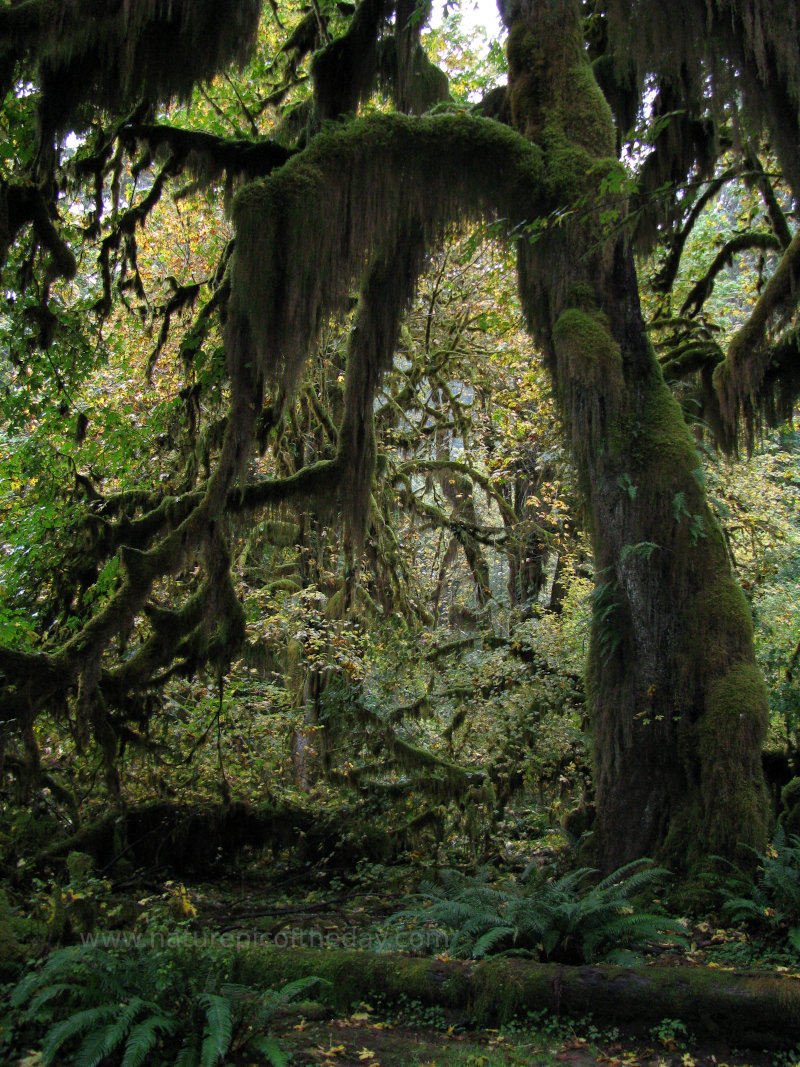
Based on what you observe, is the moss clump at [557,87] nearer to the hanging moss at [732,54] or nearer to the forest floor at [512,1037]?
the hanging moss at [732,54]

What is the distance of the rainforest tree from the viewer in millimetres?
5469

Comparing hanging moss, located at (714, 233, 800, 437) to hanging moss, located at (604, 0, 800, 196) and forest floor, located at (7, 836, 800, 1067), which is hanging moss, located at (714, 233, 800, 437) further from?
forest floor, located at (7, 836, 800, 1067)

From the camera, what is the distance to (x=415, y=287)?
7430 millimetres

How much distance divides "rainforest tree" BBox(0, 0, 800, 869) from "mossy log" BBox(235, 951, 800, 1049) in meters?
1.88

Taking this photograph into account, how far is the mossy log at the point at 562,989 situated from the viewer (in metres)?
3.51

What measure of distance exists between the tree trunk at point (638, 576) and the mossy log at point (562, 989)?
184cm

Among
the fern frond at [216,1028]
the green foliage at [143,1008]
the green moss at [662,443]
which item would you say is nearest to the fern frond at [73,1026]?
the green foliage at [143,1008]

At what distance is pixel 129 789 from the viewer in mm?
9219

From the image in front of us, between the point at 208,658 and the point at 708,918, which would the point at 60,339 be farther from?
the point at 708,918

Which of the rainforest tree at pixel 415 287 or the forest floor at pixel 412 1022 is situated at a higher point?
the rainforest tree at pixel 415 287

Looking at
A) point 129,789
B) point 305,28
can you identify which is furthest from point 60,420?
point 305,28

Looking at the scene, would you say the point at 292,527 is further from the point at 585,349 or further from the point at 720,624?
the point at 720,624

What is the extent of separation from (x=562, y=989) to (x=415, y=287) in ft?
19.6

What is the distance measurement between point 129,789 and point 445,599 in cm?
1337
